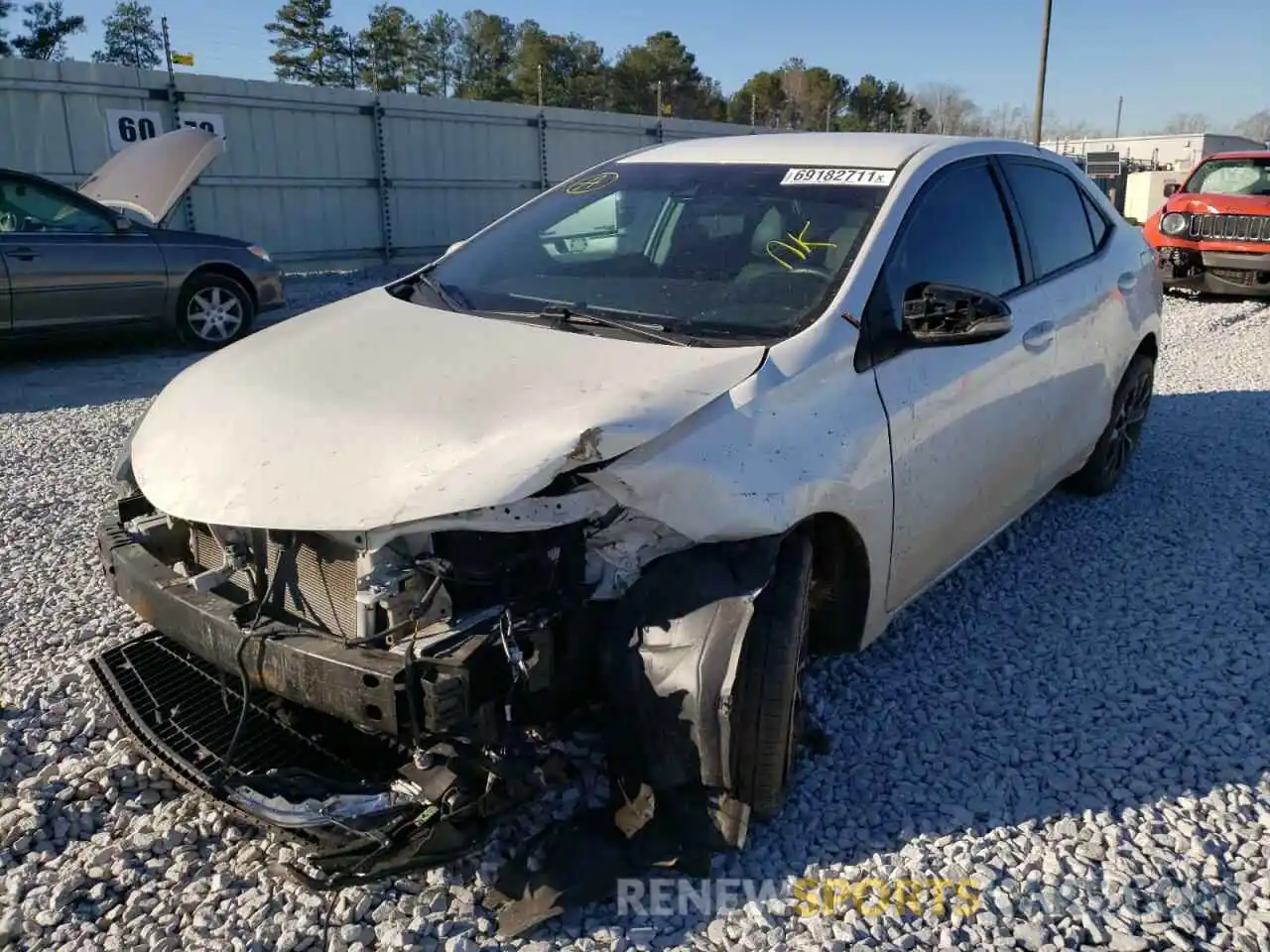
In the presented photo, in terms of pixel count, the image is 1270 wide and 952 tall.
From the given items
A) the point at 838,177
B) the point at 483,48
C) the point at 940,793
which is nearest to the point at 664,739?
the point at 940,793

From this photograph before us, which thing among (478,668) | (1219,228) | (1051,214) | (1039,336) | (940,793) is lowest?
(940,793)

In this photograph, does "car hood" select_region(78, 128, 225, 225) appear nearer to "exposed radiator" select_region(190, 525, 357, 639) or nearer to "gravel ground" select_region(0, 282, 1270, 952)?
"gravel ground" select_region(0, 282, 1270, 952)

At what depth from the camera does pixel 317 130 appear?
15.2m

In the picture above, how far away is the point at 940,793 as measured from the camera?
2838mm

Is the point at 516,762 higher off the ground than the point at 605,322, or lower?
lower

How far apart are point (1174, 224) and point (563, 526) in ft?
39.4

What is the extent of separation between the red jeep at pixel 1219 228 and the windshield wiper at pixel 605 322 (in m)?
10.2

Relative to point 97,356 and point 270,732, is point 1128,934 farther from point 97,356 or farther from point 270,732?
point 97,356

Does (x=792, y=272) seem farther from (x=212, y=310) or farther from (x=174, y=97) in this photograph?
(x=174, y=97)

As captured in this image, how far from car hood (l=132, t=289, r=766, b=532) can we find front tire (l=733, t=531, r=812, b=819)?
1.71 ft

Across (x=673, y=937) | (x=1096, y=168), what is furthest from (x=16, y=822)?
(x=1096, y=168)

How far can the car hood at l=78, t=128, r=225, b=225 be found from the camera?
28.3 feet

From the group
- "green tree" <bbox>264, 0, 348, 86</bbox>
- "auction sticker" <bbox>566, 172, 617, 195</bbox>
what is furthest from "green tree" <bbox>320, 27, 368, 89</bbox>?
"auction sticker" <bbox>566, 172, 617, 195</bbox>

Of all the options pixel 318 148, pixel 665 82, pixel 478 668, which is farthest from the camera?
pixel 665 82
